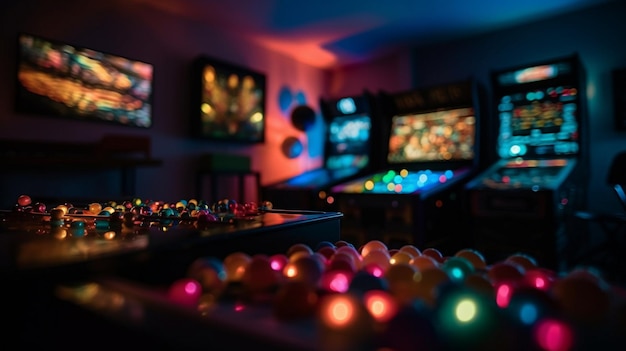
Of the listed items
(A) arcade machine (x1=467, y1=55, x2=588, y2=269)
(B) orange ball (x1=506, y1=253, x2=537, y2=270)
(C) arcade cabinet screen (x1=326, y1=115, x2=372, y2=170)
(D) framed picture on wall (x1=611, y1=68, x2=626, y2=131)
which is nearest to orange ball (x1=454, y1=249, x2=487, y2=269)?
(B) orange ball (x1=506, y1=253, x2=537, y2=270)

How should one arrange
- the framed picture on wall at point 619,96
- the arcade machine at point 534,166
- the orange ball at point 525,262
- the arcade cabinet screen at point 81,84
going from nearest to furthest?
the orange ball at point 525,262 → the arcade machine at point 534,166 → the arcade cabinet screen at point 81,84 → the framed picture on wall at point 619,96

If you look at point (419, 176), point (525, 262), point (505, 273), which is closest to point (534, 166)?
point (419, 176)

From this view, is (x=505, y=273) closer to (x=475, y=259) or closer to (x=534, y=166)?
(x=475, y=259)

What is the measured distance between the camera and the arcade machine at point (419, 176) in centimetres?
Answer: 294

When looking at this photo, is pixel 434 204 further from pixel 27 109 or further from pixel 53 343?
pixel 27 109

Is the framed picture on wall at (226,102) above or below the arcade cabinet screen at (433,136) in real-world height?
above

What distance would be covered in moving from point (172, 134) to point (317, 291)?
10.9 feet

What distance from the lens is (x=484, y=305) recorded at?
0.48 metres

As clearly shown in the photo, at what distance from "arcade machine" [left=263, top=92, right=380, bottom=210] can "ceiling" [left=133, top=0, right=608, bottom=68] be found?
0.73m

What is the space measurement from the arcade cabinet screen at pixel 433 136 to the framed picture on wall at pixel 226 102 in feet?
5.01

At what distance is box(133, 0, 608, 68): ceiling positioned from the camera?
336 cm

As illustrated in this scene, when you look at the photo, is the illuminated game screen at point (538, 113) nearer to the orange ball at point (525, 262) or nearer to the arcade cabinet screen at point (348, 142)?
the arcade cabinet screen at point (348, 142)

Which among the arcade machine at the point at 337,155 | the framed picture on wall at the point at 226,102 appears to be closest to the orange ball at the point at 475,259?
the arcade machine at the point at 337,155

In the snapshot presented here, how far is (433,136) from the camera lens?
356 cm
